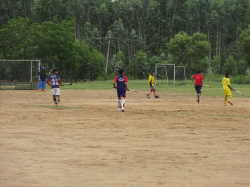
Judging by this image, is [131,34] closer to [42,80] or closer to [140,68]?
[140,68]

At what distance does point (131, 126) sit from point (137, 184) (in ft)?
29.1

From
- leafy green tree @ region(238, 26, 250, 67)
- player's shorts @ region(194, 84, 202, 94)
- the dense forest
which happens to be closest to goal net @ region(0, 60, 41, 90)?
the dense forest

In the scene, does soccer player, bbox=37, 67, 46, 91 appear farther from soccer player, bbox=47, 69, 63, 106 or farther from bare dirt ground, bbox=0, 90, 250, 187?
bare dirt ground, bbox=0, 90, 250, 187

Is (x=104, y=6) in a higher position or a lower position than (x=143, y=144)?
higher

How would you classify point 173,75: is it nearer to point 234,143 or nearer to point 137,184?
point 234,143

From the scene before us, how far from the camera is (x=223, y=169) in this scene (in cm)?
1000

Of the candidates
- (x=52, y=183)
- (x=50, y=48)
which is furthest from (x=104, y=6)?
(x=52, y=183)

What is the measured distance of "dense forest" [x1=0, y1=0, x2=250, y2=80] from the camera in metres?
77.5

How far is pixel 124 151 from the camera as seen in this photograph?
1202 centimetres

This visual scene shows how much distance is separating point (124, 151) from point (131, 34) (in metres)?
118

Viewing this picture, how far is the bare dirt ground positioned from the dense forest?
57.1 meters

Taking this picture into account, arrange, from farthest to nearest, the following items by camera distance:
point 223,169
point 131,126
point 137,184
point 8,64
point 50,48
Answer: point 50,48 < point 8,64 < point 131,126 < point 223,169 < point 137,184

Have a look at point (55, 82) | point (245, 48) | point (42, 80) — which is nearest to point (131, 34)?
point (245, 48)

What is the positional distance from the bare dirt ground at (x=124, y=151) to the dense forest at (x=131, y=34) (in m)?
57.1
